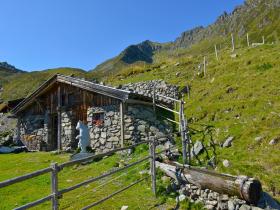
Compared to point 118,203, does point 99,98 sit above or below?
above

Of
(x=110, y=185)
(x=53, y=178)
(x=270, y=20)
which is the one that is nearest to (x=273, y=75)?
(x=110, y=185)

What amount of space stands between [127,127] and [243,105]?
281 inches

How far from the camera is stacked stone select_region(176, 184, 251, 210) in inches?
373

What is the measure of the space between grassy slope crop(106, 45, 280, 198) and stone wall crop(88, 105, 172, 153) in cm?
243

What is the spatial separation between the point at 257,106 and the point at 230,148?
4.99m

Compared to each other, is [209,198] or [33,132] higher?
[33,132]

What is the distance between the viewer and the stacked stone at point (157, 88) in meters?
30.8

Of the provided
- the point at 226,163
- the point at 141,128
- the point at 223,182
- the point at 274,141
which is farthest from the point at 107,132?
the point at 223,182

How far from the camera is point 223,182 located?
9.91m

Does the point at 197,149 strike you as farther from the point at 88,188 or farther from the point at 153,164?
the point at 88,188

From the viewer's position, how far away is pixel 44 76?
80.7 meters

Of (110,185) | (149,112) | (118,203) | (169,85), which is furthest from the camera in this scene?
(169,85)

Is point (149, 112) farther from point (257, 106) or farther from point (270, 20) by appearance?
Result: point (270, 20)

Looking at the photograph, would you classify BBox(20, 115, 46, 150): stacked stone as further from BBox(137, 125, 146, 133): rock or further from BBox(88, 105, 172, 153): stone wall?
BBox(137, 125, 146, 133): rock
